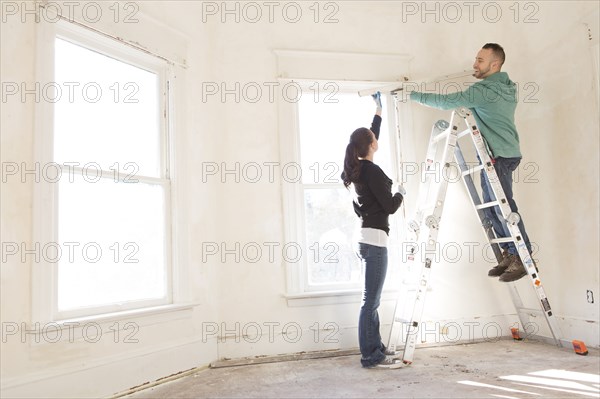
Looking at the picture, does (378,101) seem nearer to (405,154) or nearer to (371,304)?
(405,154)

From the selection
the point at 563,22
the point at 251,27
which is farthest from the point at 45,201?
the point at 563,22

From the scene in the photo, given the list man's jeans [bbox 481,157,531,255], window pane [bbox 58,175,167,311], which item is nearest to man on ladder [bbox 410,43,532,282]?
man's jeans [bbox 481,157,531,255]

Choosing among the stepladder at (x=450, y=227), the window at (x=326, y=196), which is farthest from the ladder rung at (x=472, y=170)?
the window at (x=326, y=196)

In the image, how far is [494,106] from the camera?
2.86 metres

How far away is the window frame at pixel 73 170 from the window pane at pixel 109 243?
0.14 feet

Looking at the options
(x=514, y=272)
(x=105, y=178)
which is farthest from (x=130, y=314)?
(x=514, y=272)

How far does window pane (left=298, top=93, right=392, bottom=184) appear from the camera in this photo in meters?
3.31

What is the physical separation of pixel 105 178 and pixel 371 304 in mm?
1678

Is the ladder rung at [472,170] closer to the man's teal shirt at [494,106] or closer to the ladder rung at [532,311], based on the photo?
the man's teal shirt at [494,106]

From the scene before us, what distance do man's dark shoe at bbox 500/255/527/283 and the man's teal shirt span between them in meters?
0.67

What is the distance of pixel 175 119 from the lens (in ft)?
9.48

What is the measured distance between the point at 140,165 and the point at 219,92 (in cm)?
82

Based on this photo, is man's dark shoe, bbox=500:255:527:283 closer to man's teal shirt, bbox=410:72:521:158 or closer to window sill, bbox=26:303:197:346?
man's teal shirt, bbox=410:72:521:158

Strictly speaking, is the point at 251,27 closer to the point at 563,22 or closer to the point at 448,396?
the point at 563,22
